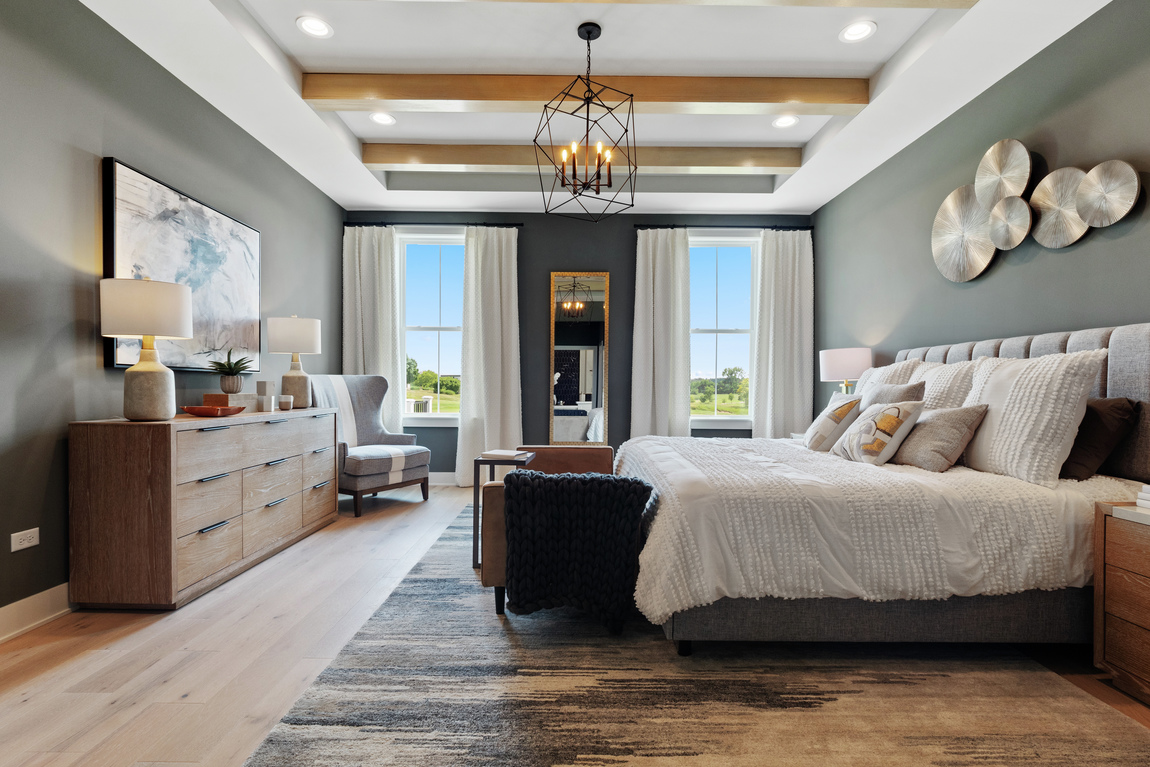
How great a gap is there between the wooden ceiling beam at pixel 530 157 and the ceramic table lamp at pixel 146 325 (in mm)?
2301

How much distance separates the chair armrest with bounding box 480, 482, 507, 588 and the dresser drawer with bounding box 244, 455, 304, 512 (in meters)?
1.47

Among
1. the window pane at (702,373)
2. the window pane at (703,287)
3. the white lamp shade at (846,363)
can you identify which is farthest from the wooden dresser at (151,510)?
the window pane at (703,287)

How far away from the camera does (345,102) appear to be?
3.34m

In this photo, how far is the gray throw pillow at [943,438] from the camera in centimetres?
228

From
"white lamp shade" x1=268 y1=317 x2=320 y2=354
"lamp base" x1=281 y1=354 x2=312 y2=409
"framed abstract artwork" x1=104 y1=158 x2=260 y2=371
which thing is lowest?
"lamp base" x1=281 y1=354 x2=312 y2=409

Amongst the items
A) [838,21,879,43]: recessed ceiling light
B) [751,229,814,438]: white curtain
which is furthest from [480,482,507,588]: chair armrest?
[751,229,814,438]: white curtain

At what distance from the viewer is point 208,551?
8.51 ft

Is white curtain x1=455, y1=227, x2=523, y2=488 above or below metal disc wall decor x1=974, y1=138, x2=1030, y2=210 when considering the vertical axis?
below

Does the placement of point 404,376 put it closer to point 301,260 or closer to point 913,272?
point 301,260

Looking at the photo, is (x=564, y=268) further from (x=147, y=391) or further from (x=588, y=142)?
(x=147, y=391)

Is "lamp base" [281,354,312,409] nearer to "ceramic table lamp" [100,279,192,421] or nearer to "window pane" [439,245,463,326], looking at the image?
"ceramic table lamp" [100,279,192,421]

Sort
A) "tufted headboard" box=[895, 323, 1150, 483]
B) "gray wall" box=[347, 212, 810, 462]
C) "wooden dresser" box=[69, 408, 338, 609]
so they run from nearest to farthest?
"tufted headboard" box=[895, 323, 1150, 483]
"wooden dresser" box=[69, 408, 338, 609]
"gray wall" box=[347, 212, 810, 462]

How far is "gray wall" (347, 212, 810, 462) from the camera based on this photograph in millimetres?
5395

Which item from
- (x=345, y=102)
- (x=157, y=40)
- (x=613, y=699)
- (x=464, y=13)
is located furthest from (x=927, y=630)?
(x=157, y=40)
